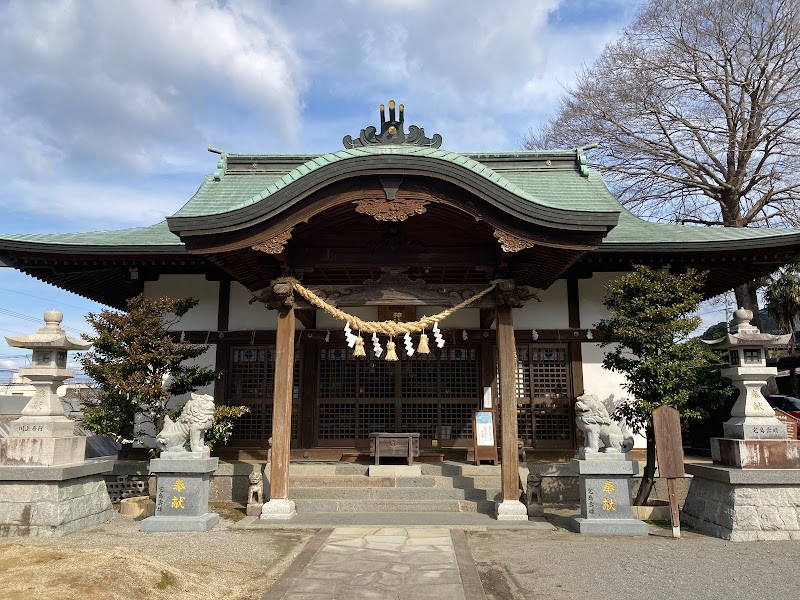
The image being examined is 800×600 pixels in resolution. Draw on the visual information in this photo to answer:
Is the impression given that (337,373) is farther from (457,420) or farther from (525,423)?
(525,423)

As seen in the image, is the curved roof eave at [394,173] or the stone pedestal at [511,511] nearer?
the curved roof eave at [394,173]

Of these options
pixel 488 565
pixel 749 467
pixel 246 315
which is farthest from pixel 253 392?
pixel 749 467

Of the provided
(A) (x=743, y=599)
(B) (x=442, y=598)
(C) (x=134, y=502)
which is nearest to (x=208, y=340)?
(C) (x=134, y=502)

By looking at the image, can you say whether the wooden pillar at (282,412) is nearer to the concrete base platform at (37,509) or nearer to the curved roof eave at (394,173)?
the curved roof eave at (394,173)

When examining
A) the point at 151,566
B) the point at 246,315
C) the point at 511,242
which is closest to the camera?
the point at 151,566

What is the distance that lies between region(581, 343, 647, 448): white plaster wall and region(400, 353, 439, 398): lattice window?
3.18 metres

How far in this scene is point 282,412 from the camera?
8.69 metres

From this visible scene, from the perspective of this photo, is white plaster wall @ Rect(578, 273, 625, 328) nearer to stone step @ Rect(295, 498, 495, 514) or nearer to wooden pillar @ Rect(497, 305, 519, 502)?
wooden pillar @ Rect(497, 305, 519, 502)

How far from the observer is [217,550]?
6734 mm

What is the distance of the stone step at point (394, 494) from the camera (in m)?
9.27

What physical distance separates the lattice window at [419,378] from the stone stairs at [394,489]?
69.8 inches

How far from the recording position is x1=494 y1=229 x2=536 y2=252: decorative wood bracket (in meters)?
8.08

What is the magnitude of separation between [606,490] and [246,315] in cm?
792

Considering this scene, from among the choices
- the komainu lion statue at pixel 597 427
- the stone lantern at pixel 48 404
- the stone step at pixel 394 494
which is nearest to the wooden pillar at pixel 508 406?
the stone step at pixel 394 494
